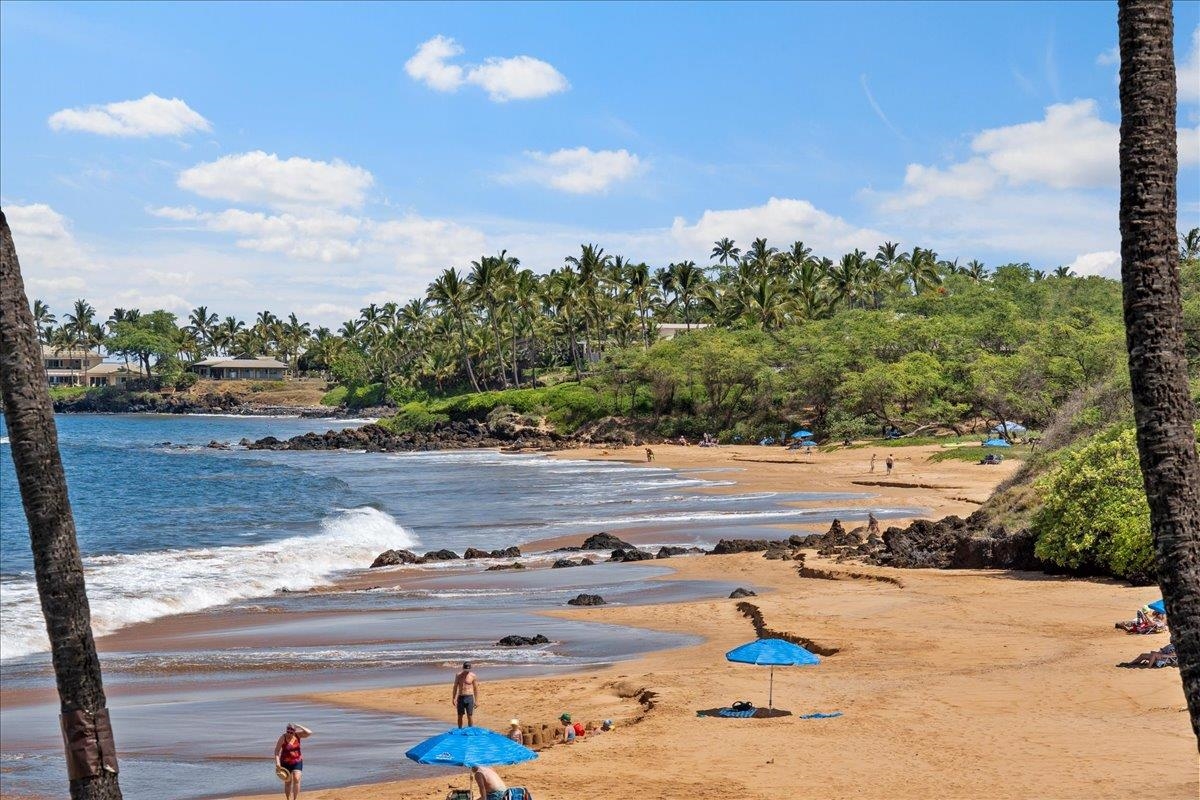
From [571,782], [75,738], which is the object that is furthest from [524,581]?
[75,738]

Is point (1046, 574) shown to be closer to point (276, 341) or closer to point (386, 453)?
point (386, 453)

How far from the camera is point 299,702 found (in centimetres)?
1789

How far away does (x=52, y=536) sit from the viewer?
690cm

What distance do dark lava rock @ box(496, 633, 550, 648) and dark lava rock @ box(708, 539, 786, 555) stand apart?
1258 cm

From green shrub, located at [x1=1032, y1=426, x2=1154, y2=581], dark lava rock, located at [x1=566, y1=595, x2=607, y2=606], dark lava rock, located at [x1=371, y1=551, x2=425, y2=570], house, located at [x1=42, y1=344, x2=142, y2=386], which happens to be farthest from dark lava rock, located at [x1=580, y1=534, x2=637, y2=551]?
house, located at [x1=42, y1=344, x2=142, y2=386]

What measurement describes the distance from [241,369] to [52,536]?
180 m

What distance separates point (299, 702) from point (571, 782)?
626cm

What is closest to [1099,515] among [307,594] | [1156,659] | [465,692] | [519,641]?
[1156,659]

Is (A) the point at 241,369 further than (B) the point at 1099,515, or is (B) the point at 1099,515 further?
(A) the point at 241,369

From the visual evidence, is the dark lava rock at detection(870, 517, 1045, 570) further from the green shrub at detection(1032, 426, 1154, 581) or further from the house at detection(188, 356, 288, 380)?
the house at detection(188, 356, 288, 380)

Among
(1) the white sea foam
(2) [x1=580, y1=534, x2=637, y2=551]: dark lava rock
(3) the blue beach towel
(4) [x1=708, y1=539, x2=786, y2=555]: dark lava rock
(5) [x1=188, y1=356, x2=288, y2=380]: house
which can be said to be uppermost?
(5) [x1=188, y1=356, x2=288, y2=380]: house

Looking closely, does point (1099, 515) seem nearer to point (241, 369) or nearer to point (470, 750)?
point (470, 750)

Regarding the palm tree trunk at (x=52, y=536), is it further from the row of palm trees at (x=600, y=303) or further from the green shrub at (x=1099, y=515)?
the row of palm trees at (x=600, y=303)

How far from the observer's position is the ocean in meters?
16.2
